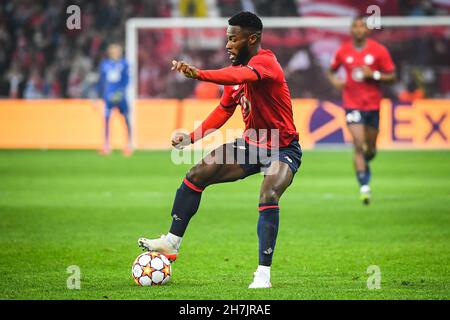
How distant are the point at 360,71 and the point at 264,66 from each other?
752 centimetres

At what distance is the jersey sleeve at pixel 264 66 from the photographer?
8078mm

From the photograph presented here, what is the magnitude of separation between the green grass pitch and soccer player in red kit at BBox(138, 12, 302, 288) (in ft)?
1.57

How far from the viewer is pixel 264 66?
818 centimetres

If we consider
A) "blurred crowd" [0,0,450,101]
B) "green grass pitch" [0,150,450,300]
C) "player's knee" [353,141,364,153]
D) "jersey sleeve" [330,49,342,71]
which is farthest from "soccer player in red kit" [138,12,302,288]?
"blurred crowd" [0,0,450,101]

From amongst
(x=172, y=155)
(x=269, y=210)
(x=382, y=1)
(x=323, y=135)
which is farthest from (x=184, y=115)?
(x=269, y=210)

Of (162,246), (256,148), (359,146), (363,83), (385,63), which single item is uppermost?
(385,63)

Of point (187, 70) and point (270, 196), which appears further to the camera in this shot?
point (270, 196)

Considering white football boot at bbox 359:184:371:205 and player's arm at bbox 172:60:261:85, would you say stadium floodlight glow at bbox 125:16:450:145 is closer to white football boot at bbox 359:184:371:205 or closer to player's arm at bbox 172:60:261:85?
white football boot at bbox 359:184:371:205

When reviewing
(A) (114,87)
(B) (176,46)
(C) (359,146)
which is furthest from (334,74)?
(B) (176,46)

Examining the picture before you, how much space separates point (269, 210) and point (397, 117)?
677 inches

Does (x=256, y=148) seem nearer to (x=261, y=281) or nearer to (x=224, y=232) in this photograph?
(x=261, y=281)

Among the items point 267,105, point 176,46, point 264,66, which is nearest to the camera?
point 264,66

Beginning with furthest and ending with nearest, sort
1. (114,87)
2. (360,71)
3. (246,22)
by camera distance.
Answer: (114,87) → (360,71) → (246,22)
